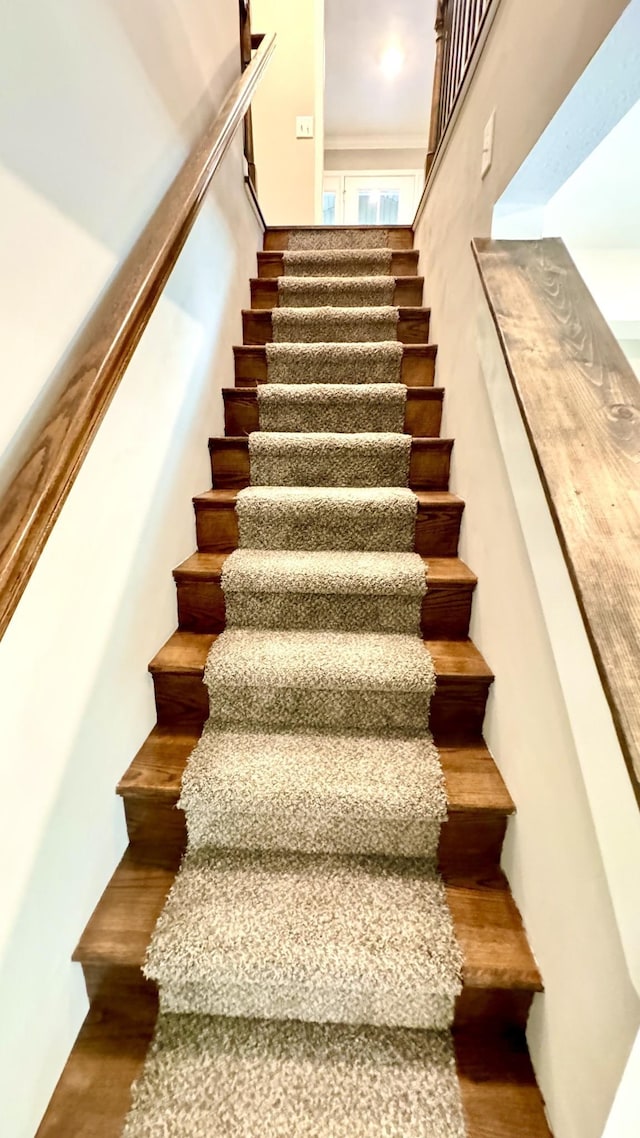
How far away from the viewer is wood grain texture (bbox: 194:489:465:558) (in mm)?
1418

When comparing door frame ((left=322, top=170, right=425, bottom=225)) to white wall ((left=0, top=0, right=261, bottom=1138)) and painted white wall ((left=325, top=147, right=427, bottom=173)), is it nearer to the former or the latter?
painted white wall ((left=325, top=147, right=427, bottom=173))

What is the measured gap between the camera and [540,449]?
699 mm

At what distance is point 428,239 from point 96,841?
237 cm

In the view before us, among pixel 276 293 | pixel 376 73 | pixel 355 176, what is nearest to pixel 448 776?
pixel 276 293

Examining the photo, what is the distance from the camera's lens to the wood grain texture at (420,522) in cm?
142

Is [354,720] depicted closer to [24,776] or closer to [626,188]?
[24,776]

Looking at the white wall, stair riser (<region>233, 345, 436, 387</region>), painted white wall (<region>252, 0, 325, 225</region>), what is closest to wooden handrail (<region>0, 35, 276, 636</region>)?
the white wall

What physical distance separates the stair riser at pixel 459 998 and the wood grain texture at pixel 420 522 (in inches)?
38.4

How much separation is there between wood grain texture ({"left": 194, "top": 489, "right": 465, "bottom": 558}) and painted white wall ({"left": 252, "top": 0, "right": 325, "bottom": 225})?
310 cm

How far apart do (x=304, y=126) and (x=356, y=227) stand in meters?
1.48

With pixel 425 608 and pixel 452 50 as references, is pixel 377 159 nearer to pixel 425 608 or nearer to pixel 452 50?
pixel 452 50

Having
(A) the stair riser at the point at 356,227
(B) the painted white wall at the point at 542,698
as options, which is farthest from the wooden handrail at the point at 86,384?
(A) the stair riser at the point at 356,227

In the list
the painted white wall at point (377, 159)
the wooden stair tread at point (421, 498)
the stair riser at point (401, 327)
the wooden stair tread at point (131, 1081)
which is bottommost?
the wooden stair tread at point (131, 1081)

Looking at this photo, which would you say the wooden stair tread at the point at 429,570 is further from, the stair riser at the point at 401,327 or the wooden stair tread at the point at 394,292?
the wooden stair tread at the point at 394,292
